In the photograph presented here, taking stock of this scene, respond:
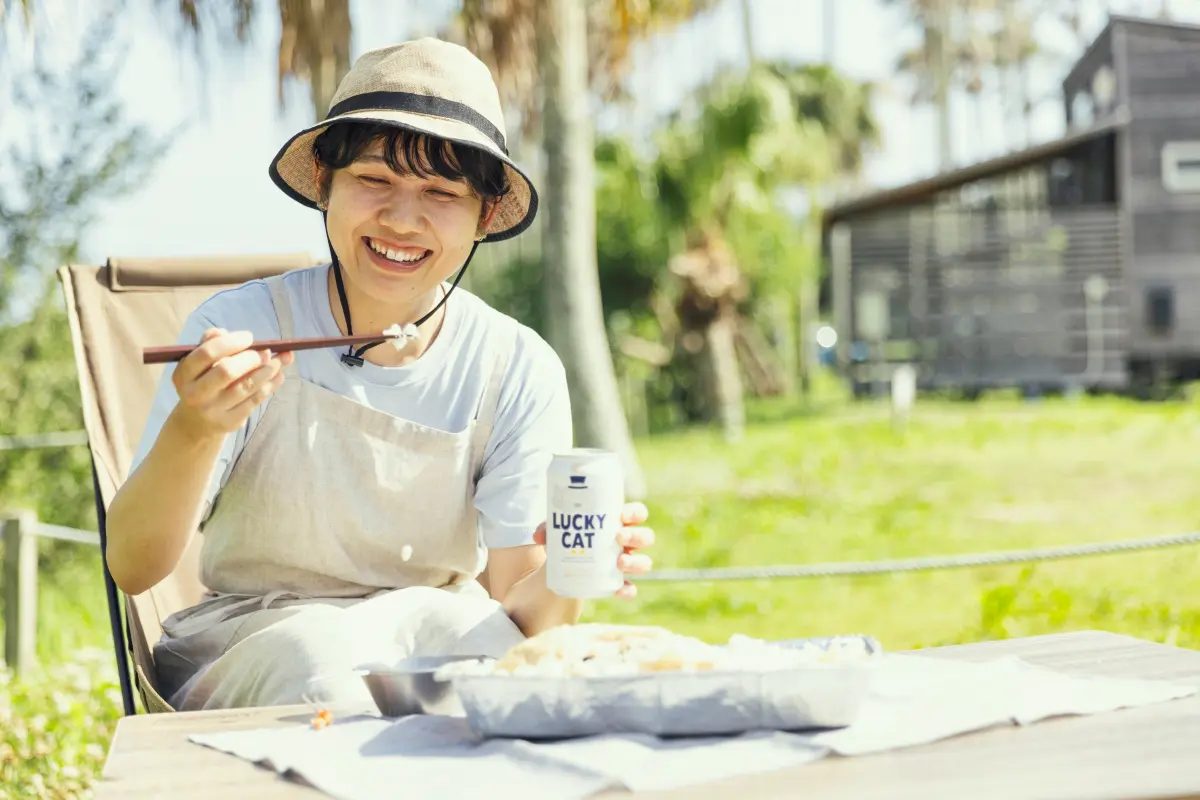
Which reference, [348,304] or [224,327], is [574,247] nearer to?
[348,304]

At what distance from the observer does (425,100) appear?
2350 millimetres

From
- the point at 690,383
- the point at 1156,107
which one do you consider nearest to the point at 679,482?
the point at 690,383

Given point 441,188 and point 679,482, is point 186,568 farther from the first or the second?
point 679,482

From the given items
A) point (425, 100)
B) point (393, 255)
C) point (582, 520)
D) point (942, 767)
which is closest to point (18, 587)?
point (393, 255)

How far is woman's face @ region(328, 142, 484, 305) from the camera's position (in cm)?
235

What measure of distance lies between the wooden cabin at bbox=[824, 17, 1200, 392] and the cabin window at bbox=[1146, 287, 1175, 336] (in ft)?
0.05

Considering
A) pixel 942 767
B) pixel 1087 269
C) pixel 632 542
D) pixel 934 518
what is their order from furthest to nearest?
pixel 1087 269, pixel 934 518, pixel 632 542, pixel 942 767

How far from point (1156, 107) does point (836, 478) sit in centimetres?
1263

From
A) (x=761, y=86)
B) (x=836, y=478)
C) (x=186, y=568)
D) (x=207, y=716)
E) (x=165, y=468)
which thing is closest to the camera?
(x=207, y=716)

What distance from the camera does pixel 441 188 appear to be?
240 centimetres

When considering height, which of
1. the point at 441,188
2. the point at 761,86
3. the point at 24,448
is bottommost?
the point at 24,448

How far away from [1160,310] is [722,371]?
8.00 metres

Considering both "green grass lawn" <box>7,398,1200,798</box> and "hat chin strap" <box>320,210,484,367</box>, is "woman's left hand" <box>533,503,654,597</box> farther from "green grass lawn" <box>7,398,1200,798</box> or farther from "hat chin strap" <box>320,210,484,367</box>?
"green grass lawn" <box>7,398,1200,798</box>

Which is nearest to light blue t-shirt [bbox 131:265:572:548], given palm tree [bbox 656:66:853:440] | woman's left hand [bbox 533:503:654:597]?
woman's left hand [bbox 533:503:654:597]
